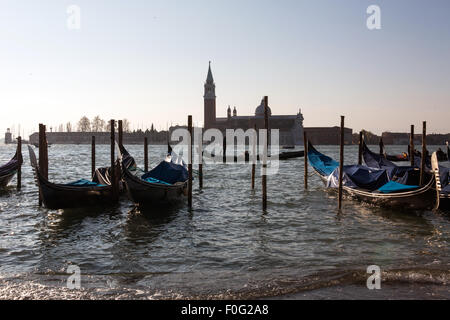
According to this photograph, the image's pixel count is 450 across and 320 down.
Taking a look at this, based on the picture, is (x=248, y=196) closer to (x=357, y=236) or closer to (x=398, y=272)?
(x=357, y=236)

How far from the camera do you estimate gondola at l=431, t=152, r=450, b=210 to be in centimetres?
755

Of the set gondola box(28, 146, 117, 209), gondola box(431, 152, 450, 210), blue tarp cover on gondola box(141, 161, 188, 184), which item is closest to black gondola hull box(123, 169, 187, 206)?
blue tarp cover on gondola box(141, 161, 188, 184)

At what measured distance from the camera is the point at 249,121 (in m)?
81.4

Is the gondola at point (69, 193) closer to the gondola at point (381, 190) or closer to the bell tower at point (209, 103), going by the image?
the gondola at point (381, 190)

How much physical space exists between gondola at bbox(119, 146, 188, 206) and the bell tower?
69.2 m

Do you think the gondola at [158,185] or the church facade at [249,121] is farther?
the church facade at [249,121]

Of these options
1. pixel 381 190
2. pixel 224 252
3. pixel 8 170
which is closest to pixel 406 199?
pixel 381 190

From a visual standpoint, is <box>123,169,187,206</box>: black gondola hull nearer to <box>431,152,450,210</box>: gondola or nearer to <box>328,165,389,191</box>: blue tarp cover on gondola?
<box>328,165,389,191</box>: blue tarp cover on gondola

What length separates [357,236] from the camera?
700cm

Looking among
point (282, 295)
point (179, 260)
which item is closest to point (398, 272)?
point (282, 295)

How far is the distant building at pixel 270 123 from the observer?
80688mm

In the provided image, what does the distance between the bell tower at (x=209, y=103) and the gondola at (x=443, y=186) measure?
71256mm

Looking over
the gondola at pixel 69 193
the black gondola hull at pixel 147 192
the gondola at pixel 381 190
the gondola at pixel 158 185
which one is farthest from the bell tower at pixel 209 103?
the gondola at pixel 69 193
